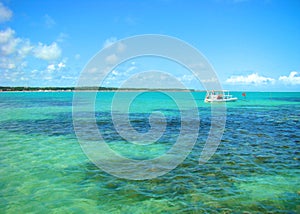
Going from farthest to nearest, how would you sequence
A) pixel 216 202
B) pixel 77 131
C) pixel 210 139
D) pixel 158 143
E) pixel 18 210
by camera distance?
pixel 77 131 < pixel 210 139 < pixel 158 143 < pixel 216 202 < pixel 18 210

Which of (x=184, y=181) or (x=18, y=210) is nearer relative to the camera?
(x=18, y=210)

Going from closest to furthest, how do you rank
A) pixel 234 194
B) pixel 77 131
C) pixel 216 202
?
pixel 216 202 → pixel 234 194 → pixel 77 131

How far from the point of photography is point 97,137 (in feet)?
56.4

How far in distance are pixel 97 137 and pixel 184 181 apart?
9363mm

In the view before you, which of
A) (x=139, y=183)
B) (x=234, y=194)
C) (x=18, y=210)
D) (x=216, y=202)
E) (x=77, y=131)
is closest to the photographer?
(x=18, y=210)

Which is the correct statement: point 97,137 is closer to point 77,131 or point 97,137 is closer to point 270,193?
point 77,131

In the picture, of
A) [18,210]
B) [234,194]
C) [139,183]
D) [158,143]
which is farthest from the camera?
[158,143]

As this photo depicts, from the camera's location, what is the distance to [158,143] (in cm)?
1556

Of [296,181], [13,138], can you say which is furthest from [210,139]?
[13,138]

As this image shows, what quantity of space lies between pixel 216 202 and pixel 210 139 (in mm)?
9196

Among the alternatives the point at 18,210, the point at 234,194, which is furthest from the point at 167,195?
the point at 18,210

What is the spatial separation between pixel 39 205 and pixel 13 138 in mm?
10952

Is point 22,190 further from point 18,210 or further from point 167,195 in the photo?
point 167,195

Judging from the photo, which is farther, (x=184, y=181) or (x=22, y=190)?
(x=184, y=181)
